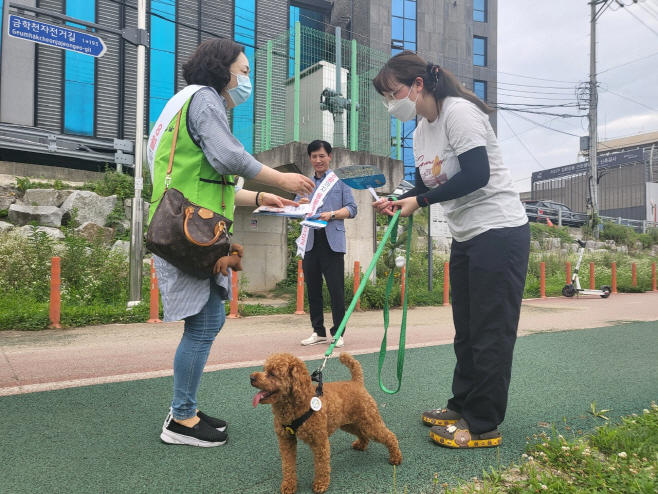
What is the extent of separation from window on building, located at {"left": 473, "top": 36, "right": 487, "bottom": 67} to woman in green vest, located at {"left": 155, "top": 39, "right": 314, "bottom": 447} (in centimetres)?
3440

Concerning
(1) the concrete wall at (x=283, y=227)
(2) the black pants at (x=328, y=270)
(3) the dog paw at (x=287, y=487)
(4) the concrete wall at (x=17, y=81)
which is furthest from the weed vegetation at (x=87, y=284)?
(4) the concrete wall at (x=17, y=81)

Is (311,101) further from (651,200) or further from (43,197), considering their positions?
(651,200)

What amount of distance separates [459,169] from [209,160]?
4.29 feet

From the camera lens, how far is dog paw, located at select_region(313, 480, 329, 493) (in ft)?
6.59

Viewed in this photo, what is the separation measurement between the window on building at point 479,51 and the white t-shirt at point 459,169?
3399cm

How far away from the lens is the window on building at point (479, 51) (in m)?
33.1

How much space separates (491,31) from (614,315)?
98.9 feet

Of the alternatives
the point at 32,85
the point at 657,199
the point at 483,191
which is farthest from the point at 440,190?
the point at 657,199

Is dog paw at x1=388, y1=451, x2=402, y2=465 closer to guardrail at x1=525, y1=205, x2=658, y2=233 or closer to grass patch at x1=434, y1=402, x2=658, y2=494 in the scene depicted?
grass patch at x1=434, y1=402, x2=658, y2=494

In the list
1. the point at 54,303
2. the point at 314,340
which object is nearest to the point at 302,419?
the point at 314,340

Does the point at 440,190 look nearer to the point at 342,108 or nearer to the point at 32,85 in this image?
the point at 342,108

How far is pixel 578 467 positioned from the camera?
2199 mm

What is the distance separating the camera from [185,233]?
2166 millimetres

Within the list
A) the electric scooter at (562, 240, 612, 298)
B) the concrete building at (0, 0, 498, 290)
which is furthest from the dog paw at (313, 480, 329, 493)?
the electric scooter at (562, 240, 612, 298)
